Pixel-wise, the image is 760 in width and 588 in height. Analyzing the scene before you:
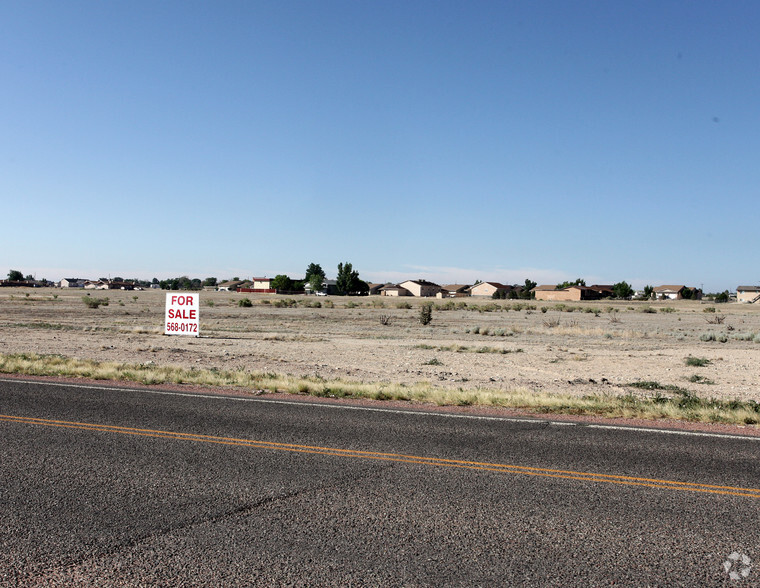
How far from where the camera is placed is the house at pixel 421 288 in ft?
613

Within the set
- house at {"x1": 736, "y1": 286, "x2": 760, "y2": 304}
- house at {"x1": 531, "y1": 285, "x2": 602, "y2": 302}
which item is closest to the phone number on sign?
house at {"x1": 531, "y1": 285, "x2": 602, "y2": 302}

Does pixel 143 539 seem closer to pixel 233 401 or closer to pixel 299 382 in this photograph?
pixel 233 401

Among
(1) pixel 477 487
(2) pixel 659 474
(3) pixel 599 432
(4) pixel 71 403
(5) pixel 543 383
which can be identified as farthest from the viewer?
(5) pixel 543 383

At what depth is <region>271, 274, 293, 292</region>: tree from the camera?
580ft

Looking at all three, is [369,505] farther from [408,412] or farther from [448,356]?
[448,356]

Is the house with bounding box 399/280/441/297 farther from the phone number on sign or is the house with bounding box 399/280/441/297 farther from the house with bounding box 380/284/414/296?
the phone number on sign

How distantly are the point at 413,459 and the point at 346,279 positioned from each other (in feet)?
545

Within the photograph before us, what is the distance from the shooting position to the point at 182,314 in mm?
30594

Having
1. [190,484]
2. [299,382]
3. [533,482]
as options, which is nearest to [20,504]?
[190,484]

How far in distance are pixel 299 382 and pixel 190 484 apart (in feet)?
28.0

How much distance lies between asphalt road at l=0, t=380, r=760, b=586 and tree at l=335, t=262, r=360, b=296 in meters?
164

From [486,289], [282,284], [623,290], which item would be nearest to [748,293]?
[623,290]

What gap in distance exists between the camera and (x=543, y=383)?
60.5 feet

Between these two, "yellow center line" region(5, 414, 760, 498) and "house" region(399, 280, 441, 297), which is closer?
"yellow center line" region(5, 414, 760, 498)
